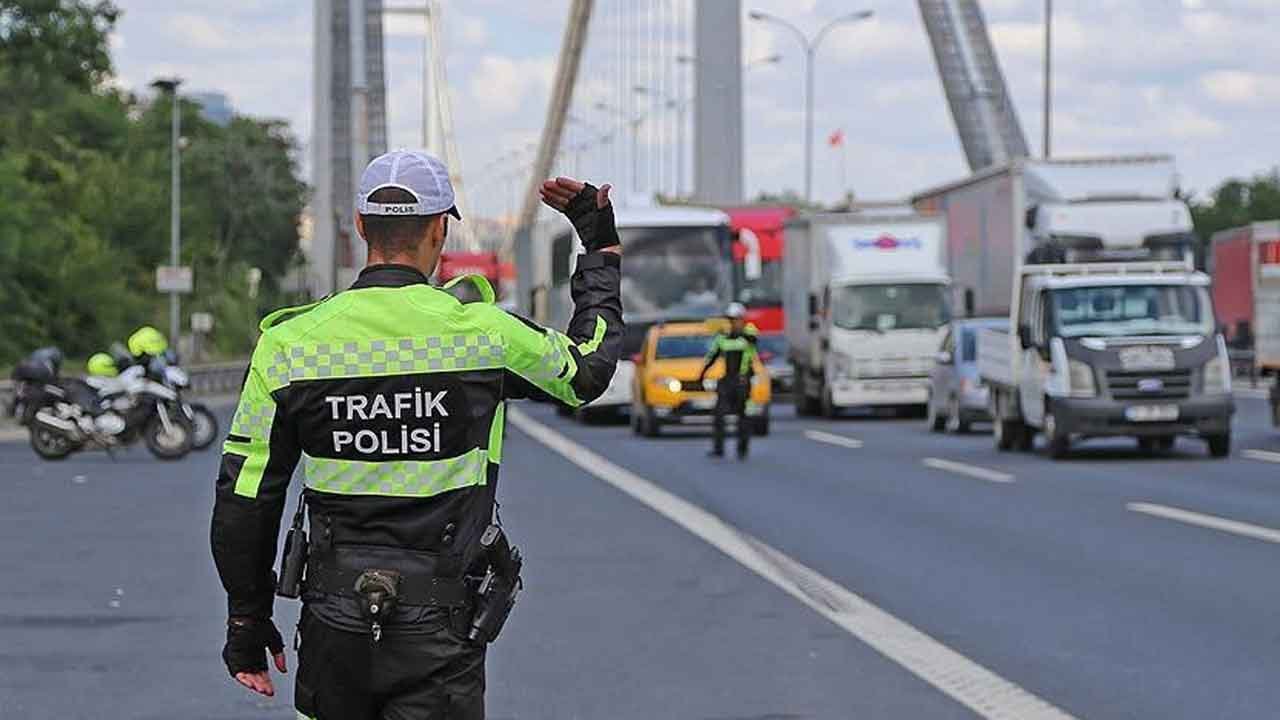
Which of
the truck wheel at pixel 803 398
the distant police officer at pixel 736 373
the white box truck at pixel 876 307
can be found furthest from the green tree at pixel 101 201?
the distant police officer at pixel 736 373

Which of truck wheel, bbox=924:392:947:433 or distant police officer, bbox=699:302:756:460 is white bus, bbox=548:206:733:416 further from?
distant police officer, bbox=699:302:756:460

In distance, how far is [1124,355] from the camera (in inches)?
1073

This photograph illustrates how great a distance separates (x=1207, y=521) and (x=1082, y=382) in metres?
8.95

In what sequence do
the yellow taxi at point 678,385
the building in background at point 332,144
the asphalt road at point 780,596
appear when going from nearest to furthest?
the asphalt road at point 780,596, the yellow taxi at point 678,385, the building in background at point 332,144

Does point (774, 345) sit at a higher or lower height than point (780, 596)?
lower

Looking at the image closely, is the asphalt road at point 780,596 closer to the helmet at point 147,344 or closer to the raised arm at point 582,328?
the helmet at point 147,344

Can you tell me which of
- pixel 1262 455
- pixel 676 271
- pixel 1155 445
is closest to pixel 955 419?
pixel 1155 445

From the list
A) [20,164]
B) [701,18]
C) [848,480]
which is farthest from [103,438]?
[701,18]

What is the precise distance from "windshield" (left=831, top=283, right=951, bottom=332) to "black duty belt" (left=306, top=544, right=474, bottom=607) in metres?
36.5

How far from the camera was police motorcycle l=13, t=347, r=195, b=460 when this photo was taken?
2978 centimetres

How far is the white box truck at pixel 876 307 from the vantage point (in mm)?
41219

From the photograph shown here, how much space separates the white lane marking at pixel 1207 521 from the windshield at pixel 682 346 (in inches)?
640

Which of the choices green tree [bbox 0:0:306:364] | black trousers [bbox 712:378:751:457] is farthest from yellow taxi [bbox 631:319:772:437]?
green tree [bbox 0:0:306:364]

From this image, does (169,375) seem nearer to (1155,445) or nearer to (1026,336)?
(1026,336)
